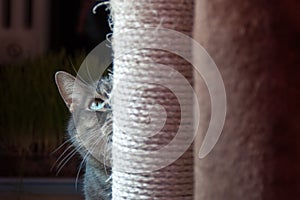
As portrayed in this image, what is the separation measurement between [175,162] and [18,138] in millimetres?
1117

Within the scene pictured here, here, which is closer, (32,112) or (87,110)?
(87,110)

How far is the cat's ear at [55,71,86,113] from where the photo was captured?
4.06 ft

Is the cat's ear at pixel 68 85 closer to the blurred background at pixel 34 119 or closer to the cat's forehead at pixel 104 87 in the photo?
the cat's forehead at pixel 104 87

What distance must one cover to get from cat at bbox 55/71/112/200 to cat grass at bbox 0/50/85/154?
1.78 feet

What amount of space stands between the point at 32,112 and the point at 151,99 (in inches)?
42.6

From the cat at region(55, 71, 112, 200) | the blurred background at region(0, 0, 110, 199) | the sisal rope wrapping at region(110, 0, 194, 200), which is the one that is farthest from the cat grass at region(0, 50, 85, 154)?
the sisal rope wrapping at region(110, 0, 194, 200)

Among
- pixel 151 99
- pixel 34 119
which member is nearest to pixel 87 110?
pixel 151 99

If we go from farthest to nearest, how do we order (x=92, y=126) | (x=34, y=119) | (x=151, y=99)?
(x=34, y=119) → (x=92, y=126) → (x=151, y=99)

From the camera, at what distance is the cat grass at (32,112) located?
186cm

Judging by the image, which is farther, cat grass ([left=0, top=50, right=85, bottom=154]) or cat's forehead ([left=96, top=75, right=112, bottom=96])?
cat grass ([left=0, top=50, right=85, bottom=154])

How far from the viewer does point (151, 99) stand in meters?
0.85

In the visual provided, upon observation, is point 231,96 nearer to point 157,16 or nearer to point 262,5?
point 262,5

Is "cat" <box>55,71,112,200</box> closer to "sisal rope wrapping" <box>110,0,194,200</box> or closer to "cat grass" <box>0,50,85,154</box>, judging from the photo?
"sisal rope wrapping" <box>110,0,194,200</box>

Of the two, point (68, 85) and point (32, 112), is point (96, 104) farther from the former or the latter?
point (32, 112)
